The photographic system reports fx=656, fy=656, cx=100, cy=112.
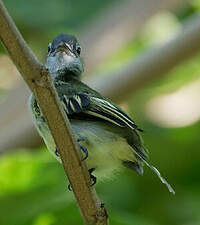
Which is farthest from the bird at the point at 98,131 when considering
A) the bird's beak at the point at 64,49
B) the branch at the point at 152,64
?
the branch at the point at 152,64

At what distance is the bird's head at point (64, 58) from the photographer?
3.26 meters

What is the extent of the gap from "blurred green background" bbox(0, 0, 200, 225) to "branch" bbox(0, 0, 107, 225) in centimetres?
57

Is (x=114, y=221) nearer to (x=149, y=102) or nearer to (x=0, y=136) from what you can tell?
(x=0, y=136)

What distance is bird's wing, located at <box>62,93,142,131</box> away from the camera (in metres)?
2.63

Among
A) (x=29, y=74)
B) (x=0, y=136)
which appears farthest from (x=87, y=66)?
(x=29, y=74)

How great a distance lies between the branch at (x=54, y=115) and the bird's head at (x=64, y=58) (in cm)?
95

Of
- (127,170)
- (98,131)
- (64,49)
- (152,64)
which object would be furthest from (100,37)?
(98,131)

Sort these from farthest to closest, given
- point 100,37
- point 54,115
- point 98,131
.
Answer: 1. point 100,37
2. point 98,131
3. point 54,115

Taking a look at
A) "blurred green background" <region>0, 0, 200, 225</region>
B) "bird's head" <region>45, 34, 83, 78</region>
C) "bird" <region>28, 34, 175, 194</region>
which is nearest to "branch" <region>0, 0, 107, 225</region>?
"bird" <region>28, 34, 175, 194</region>

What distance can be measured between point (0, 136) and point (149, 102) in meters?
1.25

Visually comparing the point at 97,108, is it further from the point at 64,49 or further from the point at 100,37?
the point at 100,37

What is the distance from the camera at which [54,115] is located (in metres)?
2.17

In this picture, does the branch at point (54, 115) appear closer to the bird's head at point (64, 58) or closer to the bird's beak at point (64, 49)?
the bird's head at point (64, 58)

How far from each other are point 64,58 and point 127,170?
953 millimetres
